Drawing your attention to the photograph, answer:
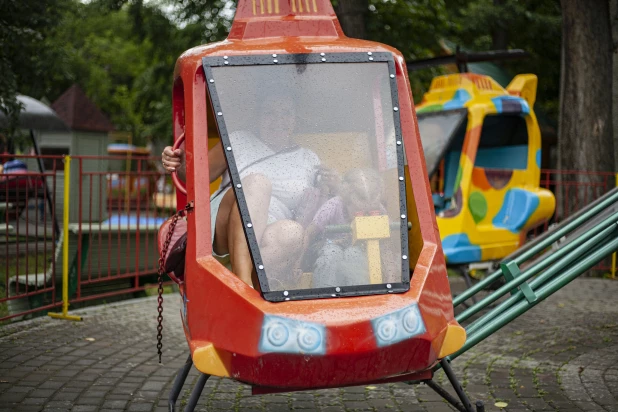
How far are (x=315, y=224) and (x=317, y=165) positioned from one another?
284mm

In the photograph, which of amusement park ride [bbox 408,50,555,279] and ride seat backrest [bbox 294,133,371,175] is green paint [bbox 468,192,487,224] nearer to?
amusement park ride [bbox 408,50,555,279]

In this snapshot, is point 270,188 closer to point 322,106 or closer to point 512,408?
point 322,106

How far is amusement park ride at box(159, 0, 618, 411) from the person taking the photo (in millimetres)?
3145

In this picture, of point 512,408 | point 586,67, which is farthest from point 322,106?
point 586,67

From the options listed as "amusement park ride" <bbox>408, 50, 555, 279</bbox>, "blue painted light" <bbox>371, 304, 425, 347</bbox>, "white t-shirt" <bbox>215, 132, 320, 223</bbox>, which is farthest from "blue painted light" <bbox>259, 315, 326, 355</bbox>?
"amusement park ride" <bbox>408, 50, 555, 279</bbox>

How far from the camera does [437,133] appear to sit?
8.29 m

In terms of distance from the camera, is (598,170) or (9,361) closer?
(9,361)

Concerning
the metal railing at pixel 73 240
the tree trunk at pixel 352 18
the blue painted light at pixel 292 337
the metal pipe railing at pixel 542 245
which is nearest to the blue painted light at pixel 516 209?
the metal railing at pixel 73 240

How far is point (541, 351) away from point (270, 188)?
388cm

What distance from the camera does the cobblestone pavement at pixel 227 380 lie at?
498 centimetres

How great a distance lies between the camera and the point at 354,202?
3598 millimetres

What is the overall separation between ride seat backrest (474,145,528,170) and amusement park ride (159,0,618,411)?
459 cm

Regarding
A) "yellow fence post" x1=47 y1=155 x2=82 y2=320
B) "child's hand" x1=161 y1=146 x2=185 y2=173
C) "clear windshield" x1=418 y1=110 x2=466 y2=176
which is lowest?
"yellow fence post" x1=47 y1=155 x2=82 y2=320

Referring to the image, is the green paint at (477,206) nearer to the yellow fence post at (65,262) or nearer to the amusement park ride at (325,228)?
the amusement park ride at (325,228)
